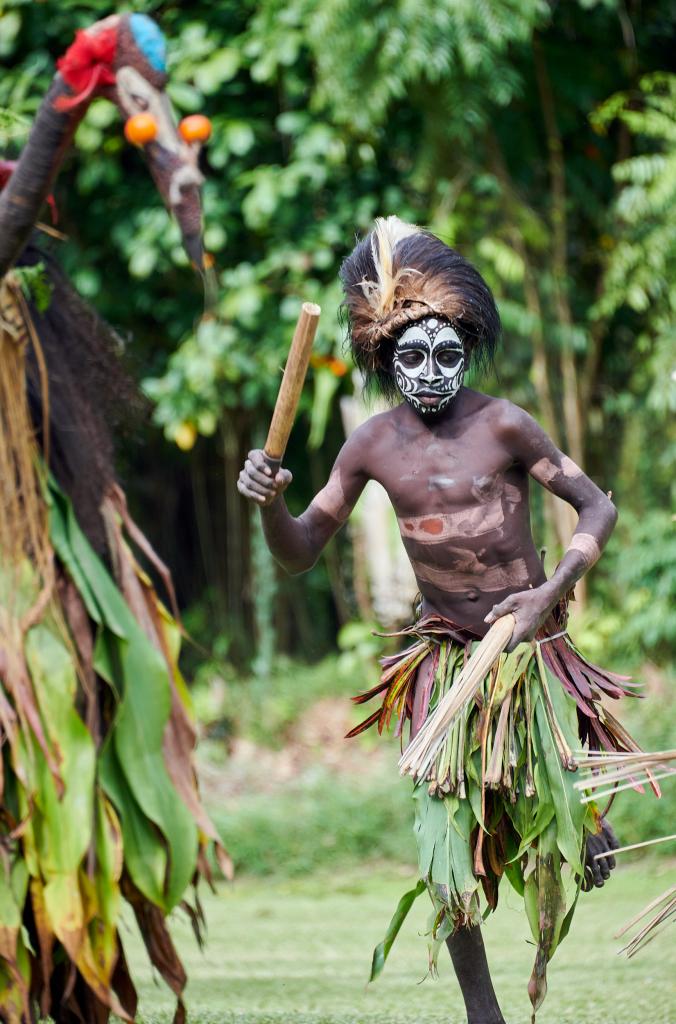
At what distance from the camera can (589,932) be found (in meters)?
4.84

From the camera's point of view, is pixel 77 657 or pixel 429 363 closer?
pixel 77 657

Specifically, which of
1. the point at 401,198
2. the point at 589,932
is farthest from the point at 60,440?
the point at 401,198

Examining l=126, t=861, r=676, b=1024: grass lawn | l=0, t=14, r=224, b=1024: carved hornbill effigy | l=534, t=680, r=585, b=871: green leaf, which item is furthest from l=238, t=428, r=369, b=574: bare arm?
l=126, t=861, r=676, b=1024: grass lawn

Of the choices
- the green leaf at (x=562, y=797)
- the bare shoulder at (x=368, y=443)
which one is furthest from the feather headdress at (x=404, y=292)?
the green leaf at (x=562, y=797)

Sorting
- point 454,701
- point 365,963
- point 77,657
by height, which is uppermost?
point 77,657

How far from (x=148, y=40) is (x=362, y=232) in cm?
458

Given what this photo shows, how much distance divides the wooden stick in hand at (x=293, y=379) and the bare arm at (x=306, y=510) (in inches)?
2.4

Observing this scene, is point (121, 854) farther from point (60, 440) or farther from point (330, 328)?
point (330, 328)

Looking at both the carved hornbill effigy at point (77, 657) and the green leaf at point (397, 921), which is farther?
the green leaf at point (397, 921)

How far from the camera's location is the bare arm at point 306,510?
288 centimetres

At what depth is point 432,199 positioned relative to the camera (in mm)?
7105

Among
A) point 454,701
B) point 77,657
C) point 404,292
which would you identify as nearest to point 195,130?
point 404,292

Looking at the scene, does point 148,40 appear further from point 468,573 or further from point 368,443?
point 468,573

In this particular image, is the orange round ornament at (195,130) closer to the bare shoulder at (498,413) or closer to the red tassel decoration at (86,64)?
the red tassel decoration at (86,64)
